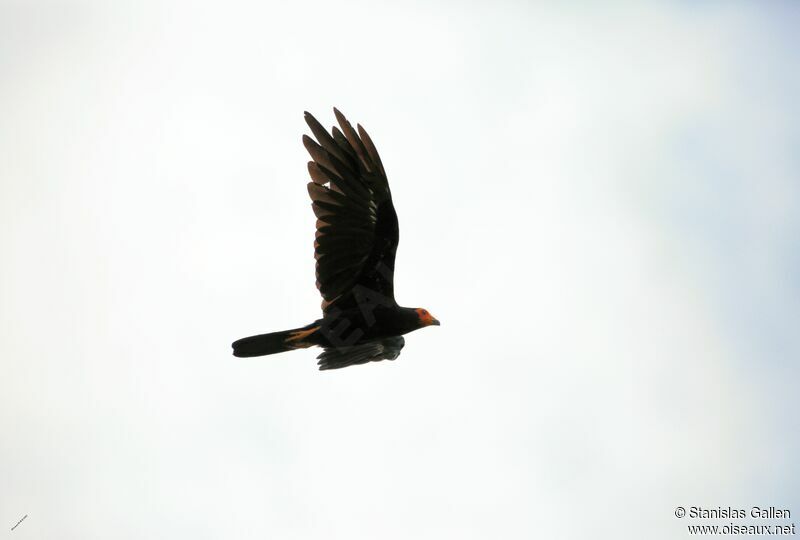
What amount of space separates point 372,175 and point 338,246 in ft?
4.48

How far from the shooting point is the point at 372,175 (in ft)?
45.9

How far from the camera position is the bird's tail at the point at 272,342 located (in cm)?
1335

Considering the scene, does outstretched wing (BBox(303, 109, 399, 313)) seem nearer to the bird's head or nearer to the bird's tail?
the bird's head

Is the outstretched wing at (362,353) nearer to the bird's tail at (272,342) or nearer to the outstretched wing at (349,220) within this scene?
the bird's tail at (272,342)

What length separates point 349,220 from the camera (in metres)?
14.1

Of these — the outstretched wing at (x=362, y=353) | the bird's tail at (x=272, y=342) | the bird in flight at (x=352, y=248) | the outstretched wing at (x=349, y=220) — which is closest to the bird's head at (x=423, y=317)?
the bird in flight at (x=352, y=248)

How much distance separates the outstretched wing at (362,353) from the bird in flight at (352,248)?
18 mm

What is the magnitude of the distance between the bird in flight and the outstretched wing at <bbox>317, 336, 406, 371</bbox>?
2cm

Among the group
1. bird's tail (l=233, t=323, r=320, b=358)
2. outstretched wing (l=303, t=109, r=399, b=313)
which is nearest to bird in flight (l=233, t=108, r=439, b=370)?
Result: outstretched wing (l=303, t=109, r=399, b=313)

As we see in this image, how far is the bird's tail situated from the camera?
13.4 meters

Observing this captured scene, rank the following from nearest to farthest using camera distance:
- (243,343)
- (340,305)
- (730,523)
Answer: (243,343)
(340,305)
(730,523)

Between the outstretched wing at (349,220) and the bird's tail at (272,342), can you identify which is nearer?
the bird's tail at (272,342)

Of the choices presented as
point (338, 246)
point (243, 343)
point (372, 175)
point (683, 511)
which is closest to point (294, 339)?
point (243, 343)

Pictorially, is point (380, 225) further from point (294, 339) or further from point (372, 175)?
point (294, 339)
